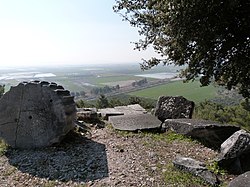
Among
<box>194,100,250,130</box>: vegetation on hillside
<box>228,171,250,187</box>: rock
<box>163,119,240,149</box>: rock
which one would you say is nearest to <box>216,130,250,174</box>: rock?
<box>228,171,250,187</box>: rock

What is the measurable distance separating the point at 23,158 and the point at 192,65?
15.9ft

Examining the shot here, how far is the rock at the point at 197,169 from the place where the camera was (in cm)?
446

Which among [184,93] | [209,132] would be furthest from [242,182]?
[184,93]

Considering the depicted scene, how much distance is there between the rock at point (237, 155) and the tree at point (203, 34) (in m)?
2.13

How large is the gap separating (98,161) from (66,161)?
2.07 ft

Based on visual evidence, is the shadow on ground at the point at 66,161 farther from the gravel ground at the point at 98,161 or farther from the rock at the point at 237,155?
the rock at the point at 237,155

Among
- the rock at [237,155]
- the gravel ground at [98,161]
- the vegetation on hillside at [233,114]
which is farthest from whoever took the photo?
the vegetation on hillside at [233,114]

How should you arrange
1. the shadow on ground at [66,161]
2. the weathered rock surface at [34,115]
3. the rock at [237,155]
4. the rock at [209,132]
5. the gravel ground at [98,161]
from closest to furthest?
1. the gravel ground at [98,161]
2. the shadow on ground at [66,161]
3. the rock at [237,155]
4. the weathered rock surface at [34,115]
5. the rock at [209,132]

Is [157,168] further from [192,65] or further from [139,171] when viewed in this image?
[192,65]

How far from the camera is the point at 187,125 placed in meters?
6.77

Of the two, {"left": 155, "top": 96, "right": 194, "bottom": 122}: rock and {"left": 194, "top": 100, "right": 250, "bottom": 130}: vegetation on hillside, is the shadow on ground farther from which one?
{"left": 194, "top": 100, "right": 250, "bottom": 130}: vegetation on hillside

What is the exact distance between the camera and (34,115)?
6215 mm

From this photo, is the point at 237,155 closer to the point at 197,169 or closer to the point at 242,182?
the point at 197,169

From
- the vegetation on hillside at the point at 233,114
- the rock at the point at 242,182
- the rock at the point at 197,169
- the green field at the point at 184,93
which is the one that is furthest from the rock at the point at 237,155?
the green field at the point at 184,93
